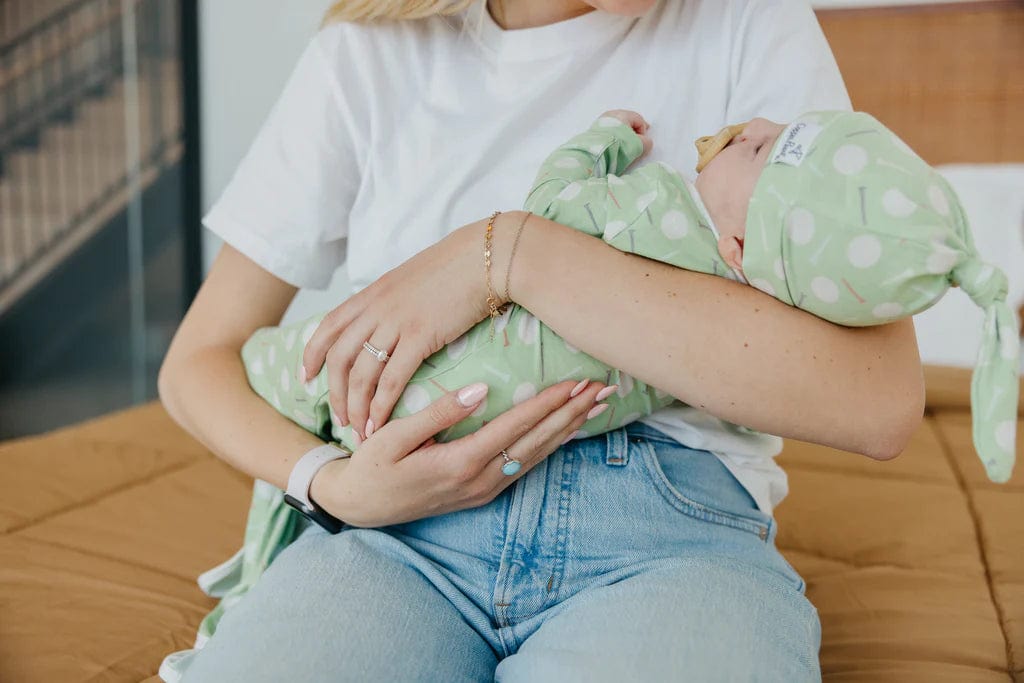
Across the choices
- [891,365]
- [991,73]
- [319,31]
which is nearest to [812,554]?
[891,365]

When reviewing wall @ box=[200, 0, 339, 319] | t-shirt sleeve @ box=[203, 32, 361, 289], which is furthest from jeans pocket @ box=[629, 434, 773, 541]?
wall @ box=[200, 0, 339, 319]

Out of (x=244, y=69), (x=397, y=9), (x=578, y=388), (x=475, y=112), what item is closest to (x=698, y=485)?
(x=578, y=388)

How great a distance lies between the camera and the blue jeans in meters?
0.78

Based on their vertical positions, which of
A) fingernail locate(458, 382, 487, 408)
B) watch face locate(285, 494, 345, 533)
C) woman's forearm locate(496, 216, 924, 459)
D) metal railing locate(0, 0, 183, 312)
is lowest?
metal railing locate(0, 0, 183, 312)

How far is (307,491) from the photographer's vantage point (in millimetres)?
998

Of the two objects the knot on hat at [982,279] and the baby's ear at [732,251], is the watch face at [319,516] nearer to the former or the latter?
the baby's ear at [732,251]

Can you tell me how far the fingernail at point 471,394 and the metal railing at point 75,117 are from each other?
2.53 meters

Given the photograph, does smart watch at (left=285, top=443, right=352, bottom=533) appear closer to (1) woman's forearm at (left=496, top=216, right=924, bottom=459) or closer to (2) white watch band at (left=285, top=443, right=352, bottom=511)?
(2) white watch band at (left=285, top=443, right=352, bottom=511)

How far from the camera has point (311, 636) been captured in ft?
2.67

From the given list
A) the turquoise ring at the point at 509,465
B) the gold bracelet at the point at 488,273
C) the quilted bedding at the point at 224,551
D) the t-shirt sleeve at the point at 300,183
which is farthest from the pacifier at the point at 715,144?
the quilted bedding at the point at 224,551

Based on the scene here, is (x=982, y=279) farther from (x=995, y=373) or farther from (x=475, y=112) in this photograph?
(x=475, y=112)

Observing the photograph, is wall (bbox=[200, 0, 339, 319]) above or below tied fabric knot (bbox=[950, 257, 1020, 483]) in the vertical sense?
below

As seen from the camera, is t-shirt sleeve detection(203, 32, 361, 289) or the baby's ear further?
t-shirt sleeve detection(203, 32, 361, 289)

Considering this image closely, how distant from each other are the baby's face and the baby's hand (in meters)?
0.15
